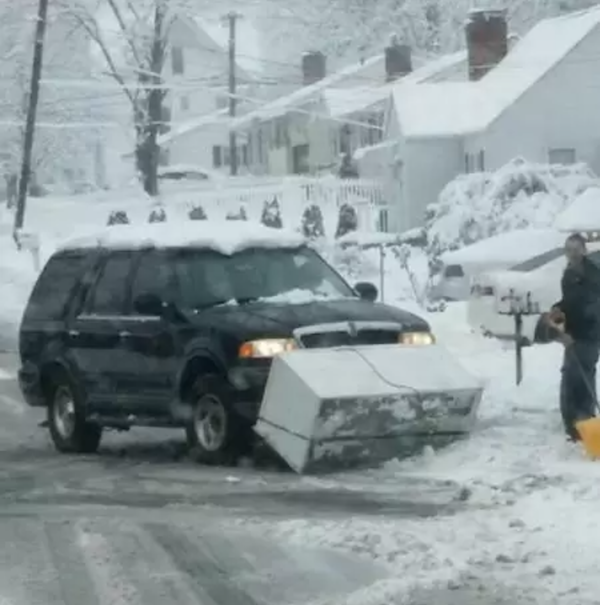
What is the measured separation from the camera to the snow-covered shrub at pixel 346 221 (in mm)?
44294

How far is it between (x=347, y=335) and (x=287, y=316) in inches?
19.9

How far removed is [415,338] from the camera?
14562 millimetres

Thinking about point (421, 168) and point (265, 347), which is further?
point (421, 168)

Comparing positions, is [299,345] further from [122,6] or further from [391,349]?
[122,6]

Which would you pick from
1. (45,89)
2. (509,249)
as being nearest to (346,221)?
(509,249)

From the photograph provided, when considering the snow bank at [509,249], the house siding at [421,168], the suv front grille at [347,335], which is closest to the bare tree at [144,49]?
the house siding at [421,168]

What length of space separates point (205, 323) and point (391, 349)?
1545 millimetres

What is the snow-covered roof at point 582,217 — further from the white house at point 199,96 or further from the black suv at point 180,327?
the white house at point 199,96

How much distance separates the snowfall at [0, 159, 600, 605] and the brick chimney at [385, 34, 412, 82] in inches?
1792

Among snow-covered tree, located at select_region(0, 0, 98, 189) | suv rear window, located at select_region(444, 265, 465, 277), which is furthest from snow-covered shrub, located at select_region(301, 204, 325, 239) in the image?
snow-covered tree, located at select_region(0, 0, 98, 189)

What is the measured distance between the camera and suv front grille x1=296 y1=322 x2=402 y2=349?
46.2ft

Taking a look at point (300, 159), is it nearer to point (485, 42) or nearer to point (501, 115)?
point (485, 42)

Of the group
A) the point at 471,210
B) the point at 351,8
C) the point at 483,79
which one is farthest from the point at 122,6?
the point at 471,210

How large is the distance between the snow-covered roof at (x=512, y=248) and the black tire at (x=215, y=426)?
34.9 ft
